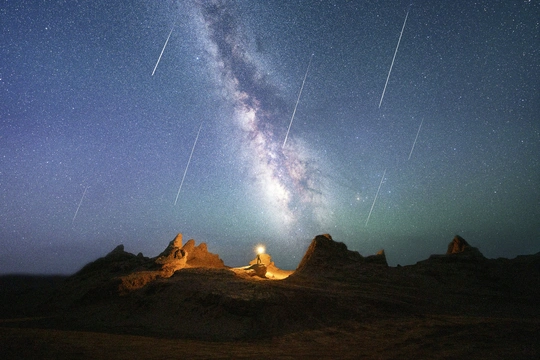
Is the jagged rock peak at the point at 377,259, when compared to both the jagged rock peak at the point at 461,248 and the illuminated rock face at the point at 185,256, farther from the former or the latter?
the illuminated rock face at the point at 185,256

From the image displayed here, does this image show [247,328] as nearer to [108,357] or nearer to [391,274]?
[108,357]

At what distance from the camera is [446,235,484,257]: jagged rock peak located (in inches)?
975

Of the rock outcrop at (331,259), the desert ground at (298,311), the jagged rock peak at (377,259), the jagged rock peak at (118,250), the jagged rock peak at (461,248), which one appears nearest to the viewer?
the desert ground at (298,311)

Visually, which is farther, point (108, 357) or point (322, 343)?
point (322, 343)

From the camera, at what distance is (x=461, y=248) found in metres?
26.4

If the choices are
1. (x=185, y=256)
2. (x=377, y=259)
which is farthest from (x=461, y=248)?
(x=185, y=256)

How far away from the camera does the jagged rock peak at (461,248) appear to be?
24755mm

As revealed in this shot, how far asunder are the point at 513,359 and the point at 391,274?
1476cm

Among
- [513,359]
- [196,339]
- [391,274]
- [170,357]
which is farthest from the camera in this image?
[391,274]

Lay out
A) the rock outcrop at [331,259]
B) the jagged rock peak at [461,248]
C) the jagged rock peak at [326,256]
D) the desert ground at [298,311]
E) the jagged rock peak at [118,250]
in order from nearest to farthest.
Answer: the desert ground at [298,311], the rock outcrop at [331,259], the jagged rock peak at [326,256], the jagged rock peak at [461,248], the jagged rock peak at [118,250]

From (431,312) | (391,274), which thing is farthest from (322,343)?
(391,274)

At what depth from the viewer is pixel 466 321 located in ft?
39.3

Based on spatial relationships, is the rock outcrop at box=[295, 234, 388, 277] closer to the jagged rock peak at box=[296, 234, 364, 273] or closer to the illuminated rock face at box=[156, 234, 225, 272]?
the jagged rock peak at box=[296, 234, 364, 273]

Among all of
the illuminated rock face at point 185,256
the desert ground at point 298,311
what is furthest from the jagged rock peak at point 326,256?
the illuminated rock face at point 185,256
